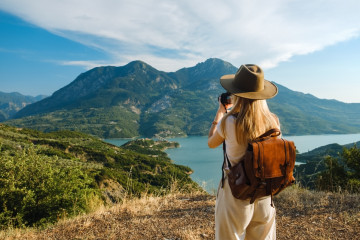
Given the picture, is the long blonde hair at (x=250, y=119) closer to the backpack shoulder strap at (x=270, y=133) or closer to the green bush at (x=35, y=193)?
the backpack shoulder strap at (x=270, y=133)

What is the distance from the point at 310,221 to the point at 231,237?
2.43 m

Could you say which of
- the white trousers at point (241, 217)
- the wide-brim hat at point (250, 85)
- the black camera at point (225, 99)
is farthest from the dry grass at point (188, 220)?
the wide-brim hat at point (250, 85)

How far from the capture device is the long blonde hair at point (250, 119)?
1.56 metres

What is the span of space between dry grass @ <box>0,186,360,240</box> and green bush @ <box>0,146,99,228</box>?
984mm

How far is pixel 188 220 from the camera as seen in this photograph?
→ 3600mm

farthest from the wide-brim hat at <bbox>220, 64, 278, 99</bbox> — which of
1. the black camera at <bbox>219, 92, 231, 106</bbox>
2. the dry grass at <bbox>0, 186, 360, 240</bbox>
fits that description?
the dry grass at <bbox>0, 186, 360, 240</bbox>

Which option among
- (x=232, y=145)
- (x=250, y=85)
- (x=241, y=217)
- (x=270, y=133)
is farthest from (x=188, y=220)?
(x=250, y=85)

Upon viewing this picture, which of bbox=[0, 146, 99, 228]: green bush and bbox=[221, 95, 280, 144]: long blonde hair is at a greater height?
bbox=[221, 95, 280, 144]: long blonde hair

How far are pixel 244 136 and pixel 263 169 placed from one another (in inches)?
9.3

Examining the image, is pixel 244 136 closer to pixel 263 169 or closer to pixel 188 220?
pixel 263 169

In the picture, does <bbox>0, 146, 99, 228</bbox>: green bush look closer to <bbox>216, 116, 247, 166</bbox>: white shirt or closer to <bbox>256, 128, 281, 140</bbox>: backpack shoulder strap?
<bbox>216, 116, 247, 166</bbox>: white shirt

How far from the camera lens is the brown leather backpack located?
150cm

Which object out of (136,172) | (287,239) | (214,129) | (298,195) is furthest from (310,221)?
(136,172)

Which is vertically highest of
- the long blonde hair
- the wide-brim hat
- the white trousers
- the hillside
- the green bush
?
the wide-brim hat
